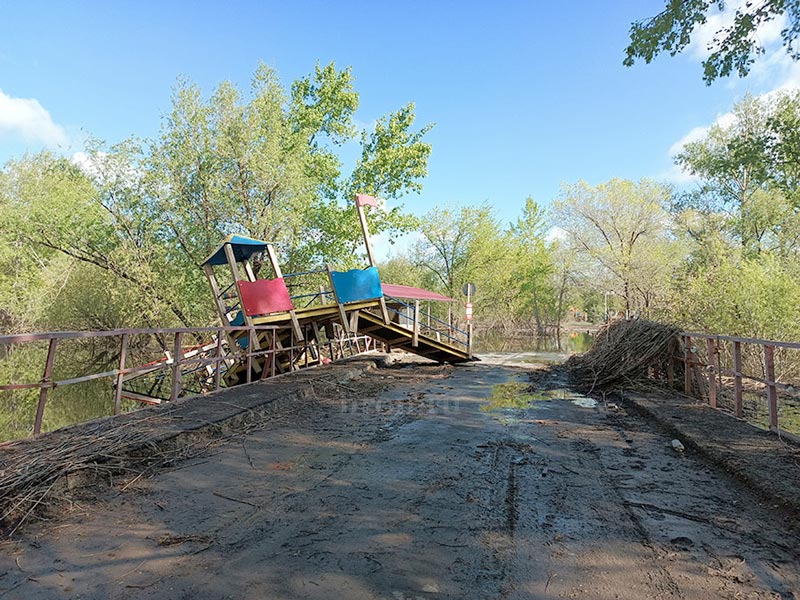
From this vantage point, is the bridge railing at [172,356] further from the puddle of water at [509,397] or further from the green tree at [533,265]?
the green tree at [533,265]

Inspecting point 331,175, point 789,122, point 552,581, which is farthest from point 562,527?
point 331,175

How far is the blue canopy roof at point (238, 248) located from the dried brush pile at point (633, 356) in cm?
857

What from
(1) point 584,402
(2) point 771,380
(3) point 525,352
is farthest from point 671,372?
(3) point 525,352

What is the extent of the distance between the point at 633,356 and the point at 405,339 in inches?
299

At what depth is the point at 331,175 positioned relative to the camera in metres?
28.2

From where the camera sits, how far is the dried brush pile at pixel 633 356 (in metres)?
9.65

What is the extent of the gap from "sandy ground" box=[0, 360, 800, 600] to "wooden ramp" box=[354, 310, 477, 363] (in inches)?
362

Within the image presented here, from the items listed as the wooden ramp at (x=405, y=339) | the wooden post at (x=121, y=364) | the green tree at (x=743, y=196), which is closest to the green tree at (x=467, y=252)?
the green tree at (x=743, y=196)

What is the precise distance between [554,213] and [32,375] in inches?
1323

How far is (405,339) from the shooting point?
16031 mm

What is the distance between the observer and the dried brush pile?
31.7 feet

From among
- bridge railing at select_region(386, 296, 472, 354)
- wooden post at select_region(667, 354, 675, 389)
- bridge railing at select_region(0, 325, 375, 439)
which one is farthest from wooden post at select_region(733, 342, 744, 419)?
bridge railing at select_region(386, 296, 472, 354)

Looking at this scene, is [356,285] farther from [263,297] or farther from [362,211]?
[263,297]

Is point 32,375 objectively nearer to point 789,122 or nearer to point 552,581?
point 552,581
